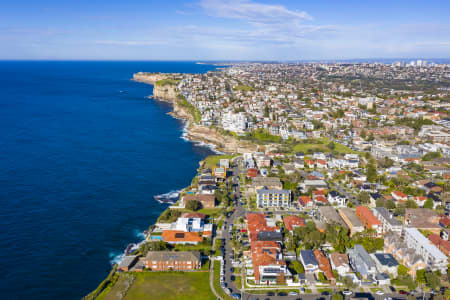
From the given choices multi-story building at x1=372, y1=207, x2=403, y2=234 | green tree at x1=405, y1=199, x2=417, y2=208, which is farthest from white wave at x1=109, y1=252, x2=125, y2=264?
green tree at x1=405, y1=199, x2=417, y2=208

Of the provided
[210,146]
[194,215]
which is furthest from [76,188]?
[210,146]

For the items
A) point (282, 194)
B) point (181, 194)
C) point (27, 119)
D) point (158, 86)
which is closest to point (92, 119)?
point (27, 119)

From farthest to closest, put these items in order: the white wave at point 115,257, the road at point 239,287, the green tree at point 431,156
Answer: the green tree at point 431,156 < the white wave at point 115,257 < the road at point 239,287

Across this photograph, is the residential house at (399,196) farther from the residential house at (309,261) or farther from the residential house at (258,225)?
the residential house at (309,261)

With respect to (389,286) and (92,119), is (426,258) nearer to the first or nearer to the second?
(389,286)

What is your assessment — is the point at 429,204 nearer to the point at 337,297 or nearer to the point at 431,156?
the point at 431,156

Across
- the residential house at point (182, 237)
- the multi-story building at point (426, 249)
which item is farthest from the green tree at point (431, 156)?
the residential house at point (182, 237)
